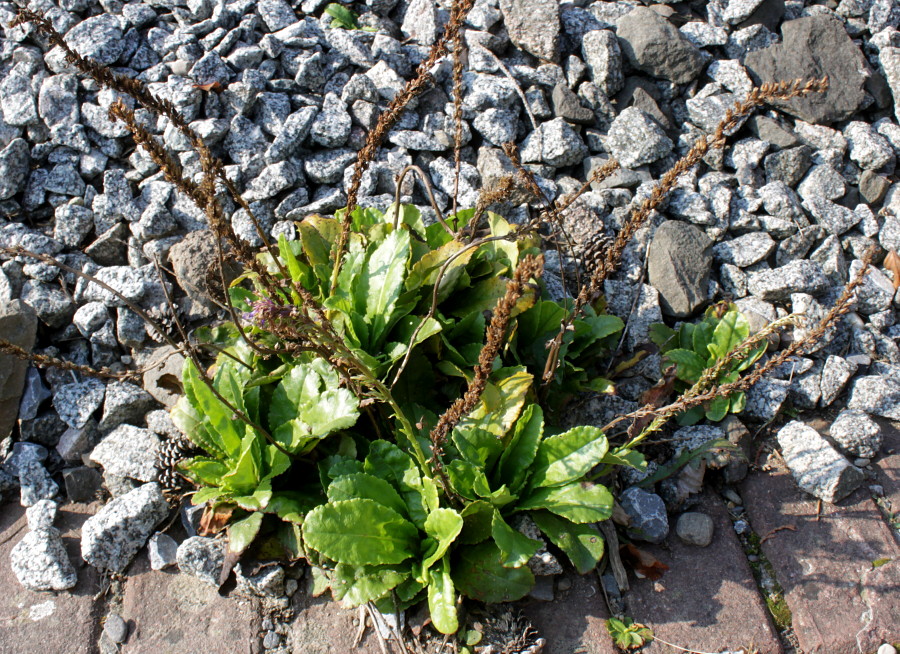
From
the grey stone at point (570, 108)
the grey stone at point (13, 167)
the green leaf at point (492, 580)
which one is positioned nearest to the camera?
the green leaf at point (492, 580)

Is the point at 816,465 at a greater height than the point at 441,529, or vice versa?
the point at 441,529

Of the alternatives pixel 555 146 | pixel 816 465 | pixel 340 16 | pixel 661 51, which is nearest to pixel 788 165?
pixel 661 51

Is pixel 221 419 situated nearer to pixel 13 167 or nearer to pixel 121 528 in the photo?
pixel 121 528

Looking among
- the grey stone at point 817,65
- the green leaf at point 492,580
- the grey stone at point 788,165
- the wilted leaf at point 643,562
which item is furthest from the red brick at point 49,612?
the grey stone at point 817,65

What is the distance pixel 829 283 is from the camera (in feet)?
10.3

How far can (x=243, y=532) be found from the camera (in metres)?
2.25

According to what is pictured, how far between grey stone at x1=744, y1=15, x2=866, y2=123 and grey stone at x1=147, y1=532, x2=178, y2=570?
3459mm

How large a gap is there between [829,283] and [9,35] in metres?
4.12

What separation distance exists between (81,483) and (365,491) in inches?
47.5

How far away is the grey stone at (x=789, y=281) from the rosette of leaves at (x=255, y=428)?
1889 millimetres

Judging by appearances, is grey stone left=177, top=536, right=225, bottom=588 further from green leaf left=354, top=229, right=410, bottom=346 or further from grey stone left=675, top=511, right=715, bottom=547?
grey stone left=675, top=511, right=715, bottom=547

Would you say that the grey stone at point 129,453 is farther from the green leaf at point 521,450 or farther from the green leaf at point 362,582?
the green leaf at point 521,450

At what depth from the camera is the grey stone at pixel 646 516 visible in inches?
96.5

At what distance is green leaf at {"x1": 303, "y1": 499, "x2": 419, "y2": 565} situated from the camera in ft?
6.84
